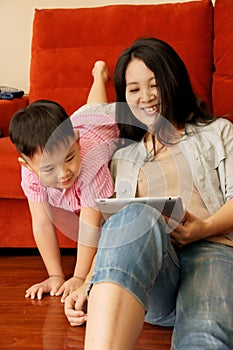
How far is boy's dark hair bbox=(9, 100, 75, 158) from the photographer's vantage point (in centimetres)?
151

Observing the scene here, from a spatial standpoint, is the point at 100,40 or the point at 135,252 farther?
the point at 100,40

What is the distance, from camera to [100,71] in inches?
87.7

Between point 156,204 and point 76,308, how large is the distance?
0.53 metres

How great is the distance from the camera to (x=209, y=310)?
47.8 inches

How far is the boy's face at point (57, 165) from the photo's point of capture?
4.99ft

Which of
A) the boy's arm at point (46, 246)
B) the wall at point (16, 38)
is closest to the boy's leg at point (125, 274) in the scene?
the boy's arm at point (46, 246)

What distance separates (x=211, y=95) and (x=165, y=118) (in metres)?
0.77

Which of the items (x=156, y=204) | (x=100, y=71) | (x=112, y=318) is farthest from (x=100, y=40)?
(x=112, y=318)

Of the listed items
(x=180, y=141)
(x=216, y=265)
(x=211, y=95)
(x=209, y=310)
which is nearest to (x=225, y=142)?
(x=180, y=141)

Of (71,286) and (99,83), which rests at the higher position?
(99,83)

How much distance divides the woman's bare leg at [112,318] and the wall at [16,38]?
203 cm

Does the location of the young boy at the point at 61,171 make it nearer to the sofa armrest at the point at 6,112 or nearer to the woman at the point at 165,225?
the woman at the point at 165,225

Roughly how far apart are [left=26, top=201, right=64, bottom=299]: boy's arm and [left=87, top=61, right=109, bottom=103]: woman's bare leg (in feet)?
1.53

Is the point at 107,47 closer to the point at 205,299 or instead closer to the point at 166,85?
the point at 166,85
